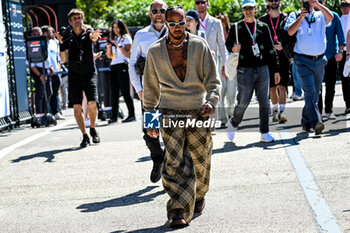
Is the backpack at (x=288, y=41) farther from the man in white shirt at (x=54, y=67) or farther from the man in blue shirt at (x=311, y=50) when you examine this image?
the man in white shirt at (x=54, y=67)

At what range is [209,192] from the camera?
6578mm

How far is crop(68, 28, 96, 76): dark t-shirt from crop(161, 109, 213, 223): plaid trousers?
486 centimetres

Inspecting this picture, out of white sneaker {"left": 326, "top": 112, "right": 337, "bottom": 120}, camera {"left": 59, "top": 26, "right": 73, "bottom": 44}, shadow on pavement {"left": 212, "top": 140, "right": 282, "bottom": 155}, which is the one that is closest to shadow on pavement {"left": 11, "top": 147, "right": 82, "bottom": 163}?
camera {"left": 59, "top": 26, "right": 73, "bottom": 44}

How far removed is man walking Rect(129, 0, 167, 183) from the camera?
23.0 ft

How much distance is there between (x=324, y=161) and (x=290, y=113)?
18.3ft

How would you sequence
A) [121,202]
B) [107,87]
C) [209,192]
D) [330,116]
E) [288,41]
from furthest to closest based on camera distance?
[107,87]
[330,116]
[288,41]
[209,192]
[121,202]

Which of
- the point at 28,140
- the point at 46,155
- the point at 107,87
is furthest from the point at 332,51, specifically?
the point at 107,87

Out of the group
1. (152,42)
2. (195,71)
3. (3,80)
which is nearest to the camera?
(195,71)

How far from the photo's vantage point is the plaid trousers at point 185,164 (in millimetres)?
5430

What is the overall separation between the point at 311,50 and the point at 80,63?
3.37m

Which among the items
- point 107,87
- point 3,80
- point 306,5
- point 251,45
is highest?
point 306,5

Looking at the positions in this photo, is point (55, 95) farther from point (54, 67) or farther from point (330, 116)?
point (330, 116)

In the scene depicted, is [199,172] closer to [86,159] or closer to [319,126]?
[86,159]

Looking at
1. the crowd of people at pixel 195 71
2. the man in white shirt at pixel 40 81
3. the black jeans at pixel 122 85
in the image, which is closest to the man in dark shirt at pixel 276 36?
the crowd of people at pixel 195 71
